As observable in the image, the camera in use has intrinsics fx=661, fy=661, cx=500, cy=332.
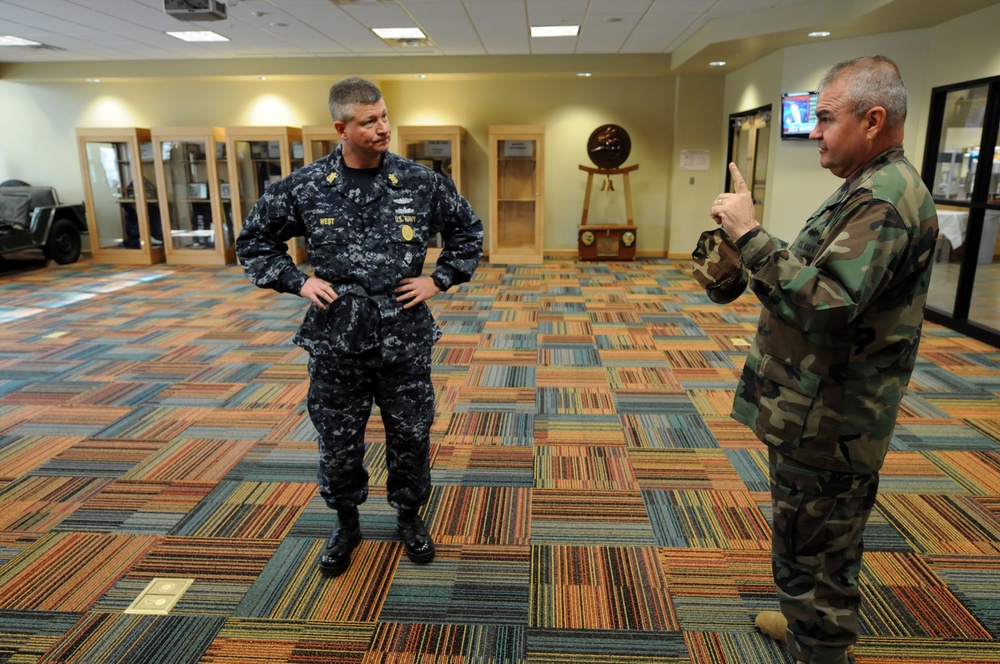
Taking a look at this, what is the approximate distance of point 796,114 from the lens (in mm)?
6688

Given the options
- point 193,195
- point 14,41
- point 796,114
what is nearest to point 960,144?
point 796,114

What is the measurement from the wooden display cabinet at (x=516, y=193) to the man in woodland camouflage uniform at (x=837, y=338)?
310 inches

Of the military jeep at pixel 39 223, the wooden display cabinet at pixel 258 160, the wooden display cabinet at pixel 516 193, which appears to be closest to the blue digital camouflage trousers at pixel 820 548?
the wooden display cabinet at pixel 516 193

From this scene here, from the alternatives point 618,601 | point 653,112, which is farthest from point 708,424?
point 653,112

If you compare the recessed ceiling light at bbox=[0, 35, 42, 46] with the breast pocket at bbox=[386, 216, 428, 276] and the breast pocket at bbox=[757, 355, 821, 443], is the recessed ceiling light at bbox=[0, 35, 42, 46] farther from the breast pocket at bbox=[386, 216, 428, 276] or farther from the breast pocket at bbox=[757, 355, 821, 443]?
the breast pocket at bbox=[757, 355, 821, 443]

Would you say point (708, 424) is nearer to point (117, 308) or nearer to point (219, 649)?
point (219, 649)

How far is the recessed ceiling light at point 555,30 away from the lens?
6.84 m

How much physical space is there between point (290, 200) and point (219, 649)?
133cm

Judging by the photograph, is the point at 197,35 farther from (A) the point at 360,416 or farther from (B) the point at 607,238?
(A) the point at 360,416

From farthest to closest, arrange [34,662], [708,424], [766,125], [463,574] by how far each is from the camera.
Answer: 1. [766,125]
2. [708,424]
3. [463,574]
4. [34,662]

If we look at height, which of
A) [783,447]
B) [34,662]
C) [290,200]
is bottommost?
[34,662]

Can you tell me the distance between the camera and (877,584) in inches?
85.0

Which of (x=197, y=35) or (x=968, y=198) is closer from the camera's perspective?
(x=968, y=198)

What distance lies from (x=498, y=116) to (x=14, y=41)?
5.90 metres
